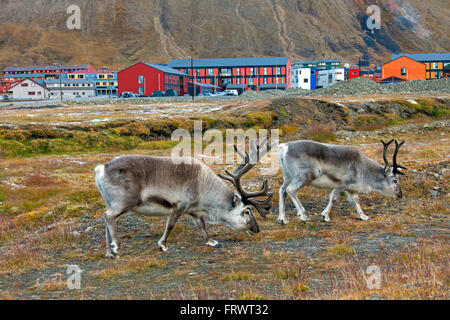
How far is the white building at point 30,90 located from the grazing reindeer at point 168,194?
149149 mm

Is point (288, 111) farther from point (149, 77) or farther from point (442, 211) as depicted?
point (149, 77)

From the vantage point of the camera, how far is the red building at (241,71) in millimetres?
151750

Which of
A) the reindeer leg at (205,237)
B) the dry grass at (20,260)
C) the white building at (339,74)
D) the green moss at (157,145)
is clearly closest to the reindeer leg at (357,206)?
the reindeer leg at (205,237)

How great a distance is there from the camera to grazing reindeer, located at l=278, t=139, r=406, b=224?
15914mm

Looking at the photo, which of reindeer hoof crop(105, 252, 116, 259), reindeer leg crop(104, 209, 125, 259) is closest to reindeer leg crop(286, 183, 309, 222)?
reindeer leg crop(104, 209, 125, 259)

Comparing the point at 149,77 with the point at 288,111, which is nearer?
the point at 288,111

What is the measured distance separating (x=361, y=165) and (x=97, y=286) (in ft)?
34.2

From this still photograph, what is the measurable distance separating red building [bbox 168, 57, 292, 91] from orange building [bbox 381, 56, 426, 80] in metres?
32.8

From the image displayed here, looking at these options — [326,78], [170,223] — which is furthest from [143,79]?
[170,223]

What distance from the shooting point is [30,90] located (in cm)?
15112

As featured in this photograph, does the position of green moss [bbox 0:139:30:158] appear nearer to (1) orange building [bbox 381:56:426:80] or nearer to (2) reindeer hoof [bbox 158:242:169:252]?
(2) reindeer hoof [bbox 158:242:169:252]

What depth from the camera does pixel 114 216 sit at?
12664 millimetres
